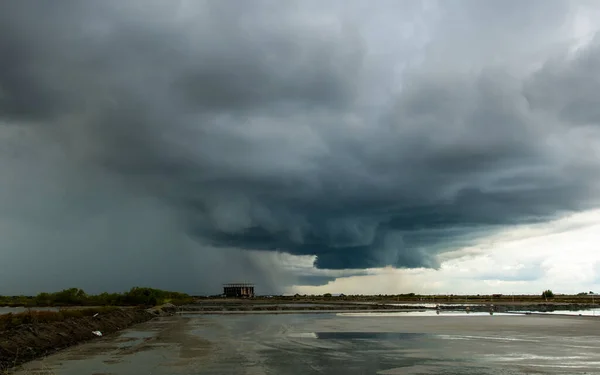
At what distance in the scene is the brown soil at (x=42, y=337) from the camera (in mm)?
31359

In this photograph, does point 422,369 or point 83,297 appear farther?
point 83,297

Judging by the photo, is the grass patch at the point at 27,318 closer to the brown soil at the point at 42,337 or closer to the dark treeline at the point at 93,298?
the brown soil at the point at 42,337

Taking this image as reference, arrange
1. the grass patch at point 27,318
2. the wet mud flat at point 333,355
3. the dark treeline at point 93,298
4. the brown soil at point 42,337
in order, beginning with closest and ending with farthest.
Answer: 1. the wet mud flat at point 333,355
2. the brown soil at point 42,337
3. the grass patch at point 27,318
4. the dark treeline at point 93,298

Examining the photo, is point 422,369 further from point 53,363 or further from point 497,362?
point 53,363

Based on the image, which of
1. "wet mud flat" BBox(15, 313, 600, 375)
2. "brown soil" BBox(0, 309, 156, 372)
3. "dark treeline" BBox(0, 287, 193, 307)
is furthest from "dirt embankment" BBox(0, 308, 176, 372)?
"dark treeline" BBox(0, 287, 193, 307)

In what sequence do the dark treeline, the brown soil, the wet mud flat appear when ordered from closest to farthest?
the wet mud flat
the brown soil
the dark treeline

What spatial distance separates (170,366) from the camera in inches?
1109

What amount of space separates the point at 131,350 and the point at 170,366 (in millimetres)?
9749

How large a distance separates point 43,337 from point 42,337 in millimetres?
131

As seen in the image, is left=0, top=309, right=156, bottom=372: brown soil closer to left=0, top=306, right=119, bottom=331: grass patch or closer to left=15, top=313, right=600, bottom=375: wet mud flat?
left=0, top=306, right=119, bottom=331: grass patch

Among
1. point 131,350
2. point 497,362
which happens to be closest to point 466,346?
point 497,362

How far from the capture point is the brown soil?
3136 centimetres

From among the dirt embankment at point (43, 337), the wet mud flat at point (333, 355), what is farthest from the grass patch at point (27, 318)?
the wet mud flat at point (333, 355)

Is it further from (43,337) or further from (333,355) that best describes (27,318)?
(333,355)
